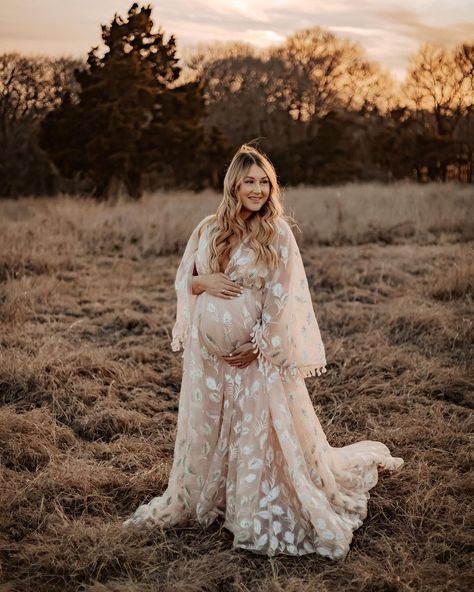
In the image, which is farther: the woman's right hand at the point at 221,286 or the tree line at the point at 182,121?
the tree line at the point at 182,121

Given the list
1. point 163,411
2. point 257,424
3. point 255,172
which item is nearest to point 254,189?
point 255,172

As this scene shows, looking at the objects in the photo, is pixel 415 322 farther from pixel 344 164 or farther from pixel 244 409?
pixel 344 164

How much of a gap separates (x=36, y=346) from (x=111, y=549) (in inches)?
136

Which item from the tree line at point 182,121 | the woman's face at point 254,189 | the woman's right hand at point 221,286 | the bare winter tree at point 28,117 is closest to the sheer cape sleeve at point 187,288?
the woman's right hand at point 221,286

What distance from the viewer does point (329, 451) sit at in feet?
11.9

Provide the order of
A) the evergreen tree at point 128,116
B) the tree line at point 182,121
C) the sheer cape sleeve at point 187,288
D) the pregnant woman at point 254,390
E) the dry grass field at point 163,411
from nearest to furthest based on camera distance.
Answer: the dry grass field at point 163,411, the pregnant woman at point 254,390, the sheer cape sleeve at point 187,288, the evergreen tree at point 128,116, the tree line at point 182,121

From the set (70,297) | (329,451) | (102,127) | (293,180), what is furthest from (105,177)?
(329,451)

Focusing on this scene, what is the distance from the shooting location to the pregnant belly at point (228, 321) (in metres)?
3.21

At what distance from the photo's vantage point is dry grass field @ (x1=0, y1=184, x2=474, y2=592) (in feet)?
10.1

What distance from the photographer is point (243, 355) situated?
3.17m

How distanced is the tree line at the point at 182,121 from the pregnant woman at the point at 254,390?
17912 mm

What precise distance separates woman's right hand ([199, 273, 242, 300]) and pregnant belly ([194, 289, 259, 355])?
3 cm

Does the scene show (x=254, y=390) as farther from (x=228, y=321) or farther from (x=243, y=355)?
(x=228, y=321)

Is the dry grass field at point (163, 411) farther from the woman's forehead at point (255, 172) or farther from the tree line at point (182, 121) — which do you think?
the tree line at point (182, 121)
